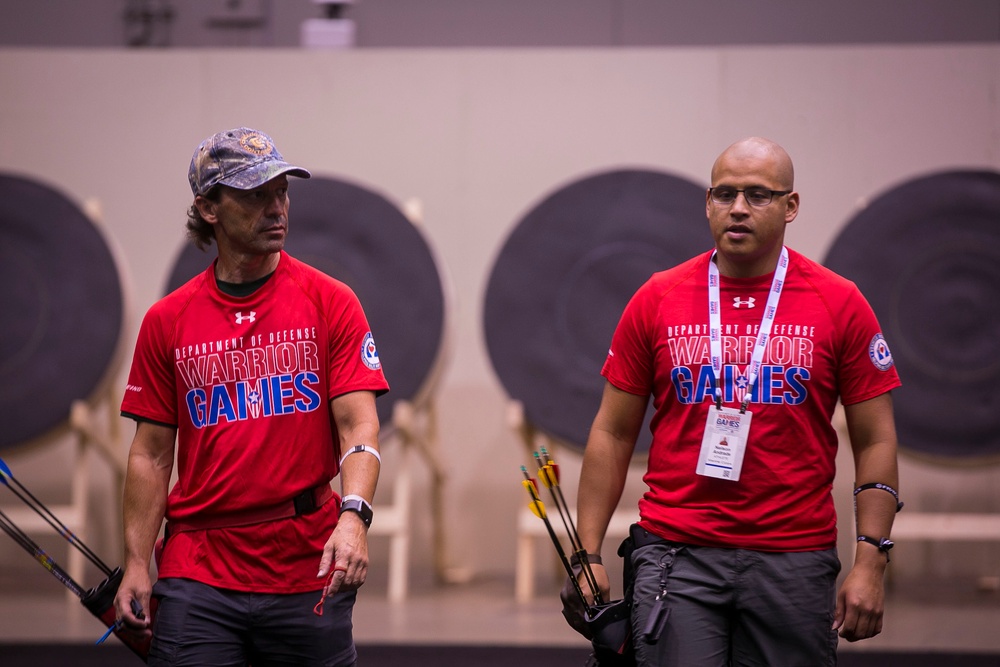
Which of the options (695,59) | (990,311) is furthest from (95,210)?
(990,311)

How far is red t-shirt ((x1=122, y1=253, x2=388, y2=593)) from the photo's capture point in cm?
202

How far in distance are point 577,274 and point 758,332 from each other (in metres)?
2.76

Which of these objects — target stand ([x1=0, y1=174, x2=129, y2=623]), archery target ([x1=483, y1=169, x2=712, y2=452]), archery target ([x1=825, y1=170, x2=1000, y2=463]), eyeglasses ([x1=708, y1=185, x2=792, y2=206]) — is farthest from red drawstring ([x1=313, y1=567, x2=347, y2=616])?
archery target ([x1=825, y1=170, x2=1000, y2=463])

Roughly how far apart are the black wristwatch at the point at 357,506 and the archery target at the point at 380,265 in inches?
109

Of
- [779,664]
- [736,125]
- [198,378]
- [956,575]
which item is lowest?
[956,575]

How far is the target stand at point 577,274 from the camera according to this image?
4727 millimetres

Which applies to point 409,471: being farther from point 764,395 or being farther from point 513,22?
point 764,395

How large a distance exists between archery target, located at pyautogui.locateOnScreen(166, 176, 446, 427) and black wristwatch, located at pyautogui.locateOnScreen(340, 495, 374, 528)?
2.77 metres

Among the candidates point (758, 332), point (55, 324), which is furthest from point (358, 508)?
point (55, 324)

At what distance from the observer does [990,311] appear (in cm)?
479

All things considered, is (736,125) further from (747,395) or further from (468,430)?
(747,395)

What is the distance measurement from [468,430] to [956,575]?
6.77 ft

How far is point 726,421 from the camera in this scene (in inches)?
82.4

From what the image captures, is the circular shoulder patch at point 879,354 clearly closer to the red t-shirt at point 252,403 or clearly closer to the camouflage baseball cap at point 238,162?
the red t-shirt at point 252,403
